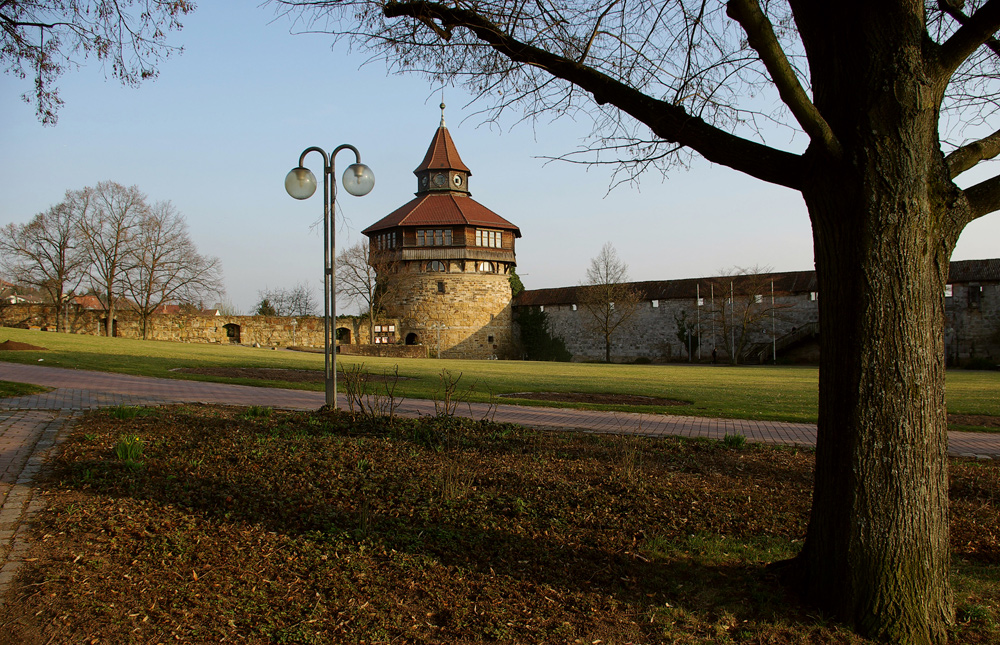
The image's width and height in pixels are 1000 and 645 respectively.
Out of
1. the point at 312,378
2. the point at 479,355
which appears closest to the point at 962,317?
the point at 479,355

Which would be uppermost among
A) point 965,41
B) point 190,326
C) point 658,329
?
point 965,41

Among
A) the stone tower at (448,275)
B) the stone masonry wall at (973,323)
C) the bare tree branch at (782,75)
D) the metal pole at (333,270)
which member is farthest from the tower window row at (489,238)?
the bare tree branch at (782,75)

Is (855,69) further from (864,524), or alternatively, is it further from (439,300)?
(439,300)

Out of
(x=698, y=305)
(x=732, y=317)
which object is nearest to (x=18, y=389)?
(x=732, y=317)

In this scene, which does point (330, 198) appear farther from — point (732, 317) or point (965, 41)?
point (732, 317)

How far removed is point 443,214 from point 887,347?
45835 millimetres

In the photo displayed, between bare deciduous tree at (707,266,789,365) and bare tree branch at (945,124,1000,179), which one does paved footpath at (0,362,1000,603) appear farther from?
bare deciduous tree at (707,266,789,365)

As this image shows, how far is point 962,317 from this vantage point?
36.5m

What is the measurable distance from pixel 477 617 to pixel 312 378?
575 inches

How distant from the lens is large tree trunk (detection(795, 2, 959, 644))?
122 inches

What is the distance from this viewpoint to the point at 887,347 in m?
3.10

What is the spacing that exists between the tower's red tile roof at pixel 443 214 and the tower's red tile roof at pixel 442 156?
2.09 m

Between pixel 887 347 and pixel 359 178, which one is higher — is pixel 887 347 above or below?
below

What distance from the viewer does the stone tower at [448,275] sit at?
4719cm
